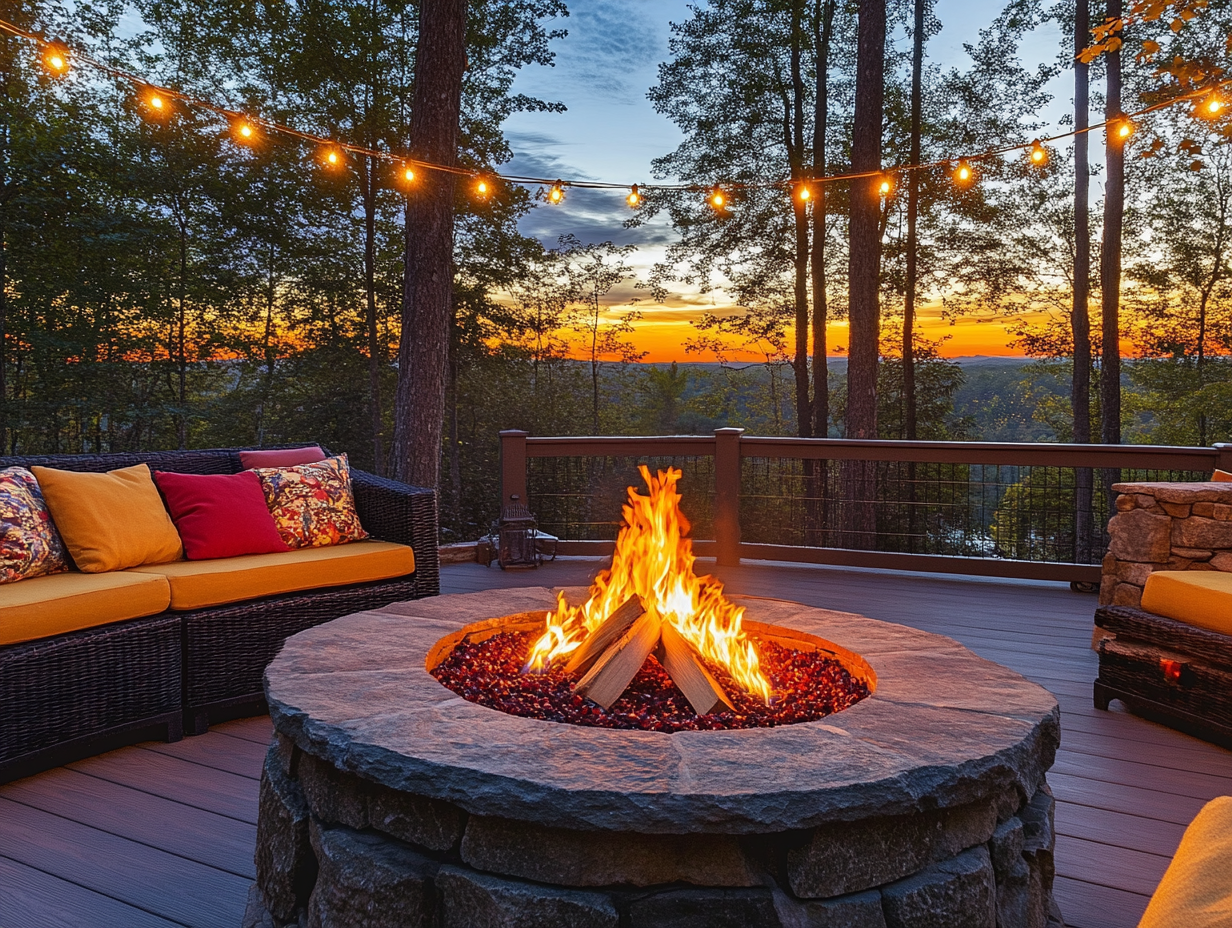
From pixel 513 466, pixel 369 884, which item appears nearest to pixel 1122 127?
pixel 513 466

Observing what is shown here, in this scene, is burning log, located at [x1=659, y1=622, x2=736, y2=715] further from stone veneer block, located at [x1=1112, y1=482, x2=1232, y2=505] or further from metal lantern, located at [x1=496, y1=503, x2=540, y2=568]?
metal lantern, located at [x1=496, y1=503, x2=540, y2=568]

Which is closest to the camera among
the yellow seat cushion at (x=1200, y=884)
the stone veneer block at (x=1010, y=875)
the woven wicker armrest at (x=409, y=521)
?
the yellow seat cushion at (x=1200, y=884)

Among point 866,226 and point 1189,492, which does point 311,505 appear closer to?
point 1189,492

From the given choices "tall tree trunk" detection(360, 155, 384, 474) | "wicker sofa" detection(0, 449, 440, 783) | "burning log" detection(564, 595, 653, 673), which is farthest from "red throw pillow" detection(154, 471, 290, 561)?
"tall tree trunk" detection(360, 155, 384, 474)

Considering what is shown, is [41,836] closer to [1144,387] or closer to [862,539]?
[862,539]

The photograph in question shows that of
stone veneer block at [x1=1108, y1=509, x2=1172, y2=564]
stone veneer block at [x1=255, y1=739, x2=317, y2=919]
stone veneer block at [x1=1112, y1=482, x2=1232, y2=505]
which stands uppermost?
stone veneer block at [x1=1112, y1=482, x2=1232, y2=505]

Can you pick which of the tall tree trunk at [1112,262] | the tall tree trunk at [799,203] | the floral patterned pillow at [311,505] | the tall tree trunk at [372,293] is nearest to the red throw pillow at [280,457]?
the floral patterned pillow at [311,505]

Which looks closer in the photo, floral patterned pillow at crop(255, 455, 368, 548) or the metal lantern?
floral patterned pillow at crop(255, 455, 368, 548)

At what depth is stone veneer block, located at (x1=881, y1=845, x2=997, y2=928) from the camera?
4.03 ft

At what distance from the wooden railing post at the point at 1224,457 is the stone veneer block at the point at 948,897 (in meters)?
3.85

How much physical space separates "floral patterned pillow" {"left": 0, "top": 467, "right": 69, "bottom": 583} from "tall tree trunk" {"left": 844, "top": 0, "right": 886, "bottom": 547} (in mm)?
5158

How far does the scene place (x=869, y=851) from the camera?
1.23m

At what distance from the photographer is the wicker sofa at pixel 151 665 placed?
222 centimetres

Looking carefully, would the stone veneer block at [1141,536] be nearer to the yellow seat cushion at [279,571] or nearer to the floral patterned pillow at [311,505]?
the yellow seat cushion at [279,571]
